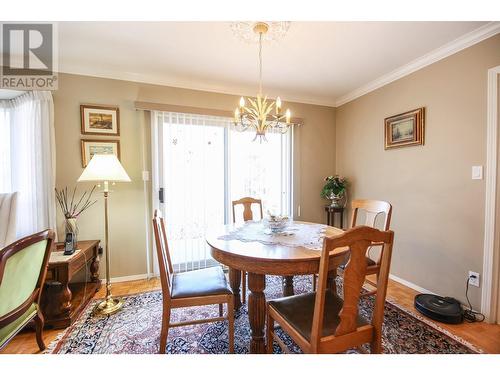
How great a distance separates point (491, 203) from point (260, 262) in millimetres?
1984

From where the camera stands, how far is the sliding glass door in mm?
2670

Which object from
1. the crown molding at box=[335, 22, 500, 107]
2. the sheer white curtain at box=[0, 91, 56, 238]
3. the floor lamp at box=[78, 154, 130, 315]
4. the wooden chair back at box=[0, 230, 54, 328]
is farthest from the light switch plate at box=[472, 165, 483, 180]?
the sheer white curtain at box=[0, 91, 56, 238]

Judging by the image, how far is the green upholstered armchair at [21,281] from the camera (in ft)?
3.67

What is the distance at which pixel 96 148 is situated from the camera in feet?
8.04

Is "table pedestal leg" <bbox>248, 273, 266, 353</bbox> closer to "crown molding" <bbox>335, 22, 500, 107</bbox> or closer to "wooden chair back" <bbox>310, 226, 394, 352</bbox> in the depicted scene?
"wooden chair back" <bbox>310, 226, 394, 352</bbox>

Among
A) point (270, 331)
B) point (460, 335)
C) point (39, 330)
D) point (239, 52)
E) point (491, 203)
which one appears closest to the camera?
point (270, 331)

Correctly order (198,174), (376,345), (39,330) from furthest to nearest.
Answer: (198,174) → (39,330) → (376,345)

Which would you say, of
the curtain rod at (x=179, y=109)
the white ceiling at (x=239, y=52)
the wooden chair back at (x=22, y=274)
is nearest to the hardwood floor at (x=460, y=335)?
the wooden chair back at (x=22, y=274)

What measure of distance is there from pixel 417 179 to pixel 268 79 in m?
2.06

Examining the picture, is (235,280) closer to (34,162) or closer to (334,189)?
(334,189)

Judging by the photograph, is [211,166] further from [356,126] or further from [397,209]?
[397,209]

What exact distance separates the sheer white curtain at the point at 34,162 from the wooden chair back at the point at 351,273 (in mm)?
2711

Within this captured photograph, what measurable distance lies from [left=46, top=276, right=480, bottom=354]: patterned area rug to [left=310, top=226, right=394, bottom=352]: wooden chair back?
609 mm

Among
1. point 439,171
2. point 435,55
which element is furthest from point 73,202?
point 435,55
